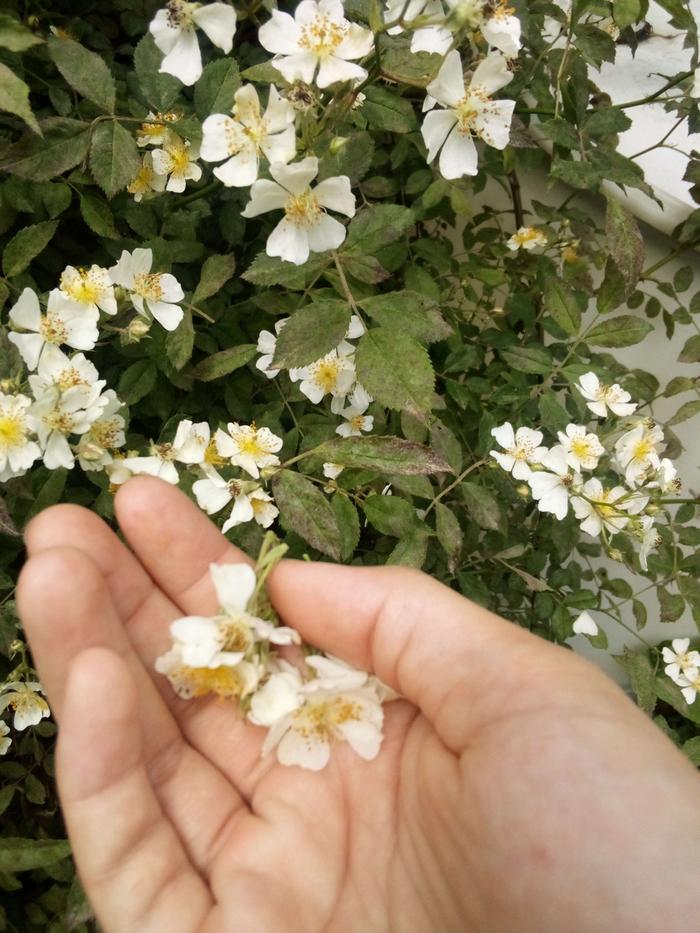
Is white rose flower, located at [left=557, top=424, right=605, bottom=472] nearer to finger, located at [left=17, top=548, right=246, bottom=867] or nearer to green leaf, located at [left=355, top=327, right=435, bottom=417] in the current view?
green leaf, located at [left=355, top=327, right=435, bottom=417]

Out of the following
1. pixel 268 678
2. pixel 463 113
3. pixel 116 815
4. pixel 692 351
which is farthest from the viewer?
pixel 692 351

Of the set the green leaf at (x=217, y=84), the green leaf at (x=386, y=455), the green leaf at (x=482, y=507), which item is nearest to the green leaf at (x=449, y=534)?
the green leaf at (x=482, y=507)

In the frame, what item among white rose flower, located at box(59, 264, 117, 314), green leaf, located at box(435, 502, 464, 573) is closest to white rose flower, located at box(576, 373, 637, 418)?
green leaf, located at box(435, 502, 464, 573)

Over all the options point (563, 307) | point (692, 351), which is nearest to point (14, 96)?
point (563, 307)

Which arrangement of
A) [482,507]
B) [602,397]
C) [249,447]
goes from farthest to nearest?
[602,397] < [482,507] < [249,447]

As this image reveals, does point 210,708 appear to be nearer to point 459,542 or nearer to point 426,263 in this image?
point 459,542

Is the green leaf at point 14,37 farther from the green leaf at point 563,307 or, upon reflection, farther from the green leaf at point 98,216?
the green leaf at point 563,307

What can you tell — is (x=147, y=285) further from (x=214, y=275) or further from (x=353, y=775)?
(x=353, y=775)
